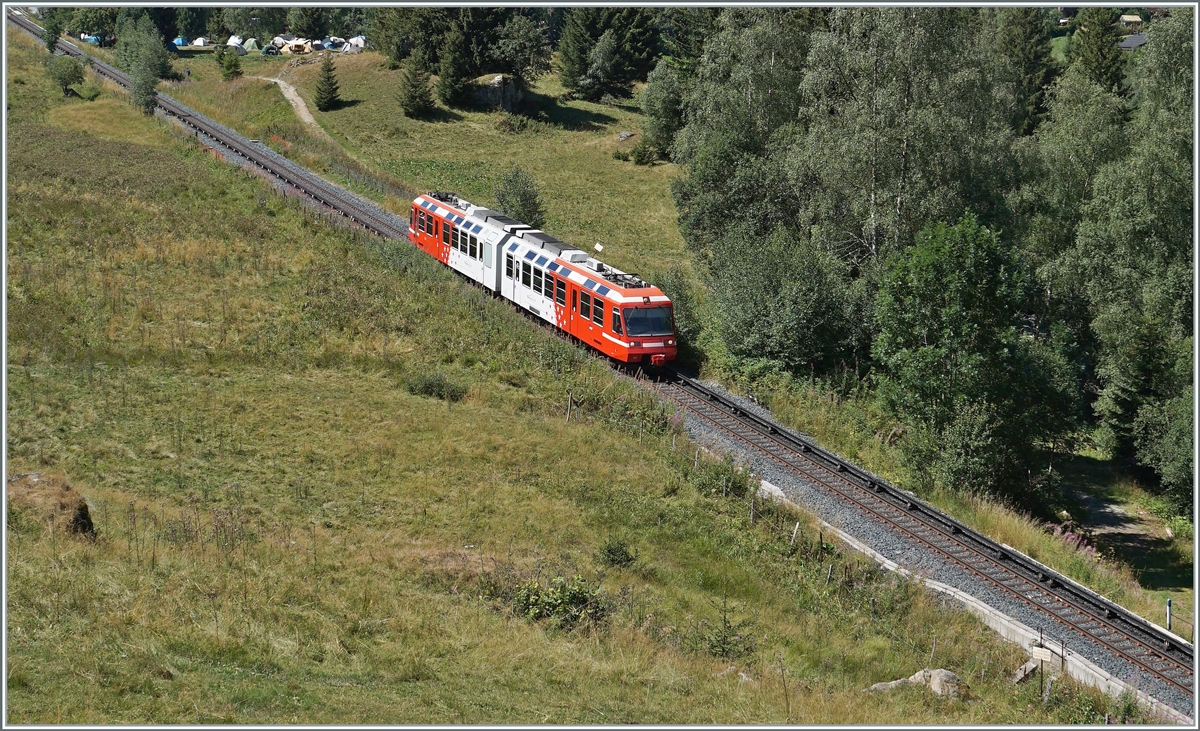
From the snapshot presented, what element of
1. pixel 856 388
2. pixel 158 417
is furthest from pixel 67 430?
pixel 856 388

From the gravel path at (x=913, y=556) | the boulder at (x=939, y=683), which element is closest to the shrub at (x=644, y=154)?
the gravel path at (x=913, y=556)

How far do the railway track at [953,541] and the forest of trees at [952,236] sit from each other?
292cm

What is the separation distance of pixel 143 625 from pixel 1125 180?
1648 inches

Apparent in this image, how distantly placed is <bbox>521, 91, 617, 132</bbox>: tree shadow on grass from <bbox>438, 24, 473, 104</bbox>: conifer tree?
610cm

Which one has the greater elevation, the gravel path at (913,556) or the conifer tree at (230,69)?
the conifer tree at (230,69)

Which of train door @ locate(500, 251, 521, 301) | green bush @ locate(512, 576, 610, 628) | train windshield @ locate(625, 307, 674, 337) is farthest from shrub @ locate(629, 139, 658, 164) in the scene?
green bush @ locate(512, 576, 610, 628)

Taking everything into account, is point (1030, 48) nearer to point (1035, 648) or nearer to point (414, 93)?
point (414, 93)

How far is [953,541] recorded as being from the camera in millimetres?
28422

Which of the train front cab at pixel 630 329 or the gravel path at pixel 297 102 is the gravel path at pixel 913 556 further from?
the gravel path at pixel 297 102

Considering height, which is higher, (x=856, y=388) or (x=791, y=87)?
(x=791, y=87)

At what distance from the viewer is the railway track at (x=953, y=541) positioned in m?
23.9

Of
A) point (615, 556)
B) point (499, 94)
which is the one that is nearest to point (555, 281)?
point (615, 556)

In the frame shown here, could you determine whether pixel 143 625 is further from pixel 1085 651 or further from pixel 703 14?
pixel 703 14

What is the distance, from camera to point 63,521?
22609mm
